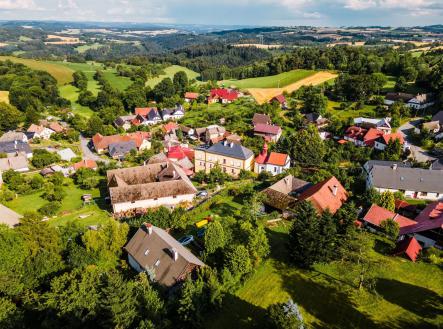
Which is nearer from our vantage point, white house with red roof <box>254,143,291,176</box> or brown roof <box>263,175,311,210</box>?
brown roof <box>263,175,311,210</box>

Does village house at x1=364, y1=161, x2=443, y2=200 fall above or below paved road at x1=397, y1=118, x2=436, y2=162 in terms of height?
above

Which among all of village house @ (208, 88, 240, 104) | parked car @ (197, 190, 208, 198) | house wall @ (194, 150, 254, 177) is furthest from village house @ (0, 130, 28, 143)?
village house @ (208, 88, 240, 104)

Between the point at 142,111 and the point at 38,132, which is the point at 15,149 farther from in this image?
the point at 142,111

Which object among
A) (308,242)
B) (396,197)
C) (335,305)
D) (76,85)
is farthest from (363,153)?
(76,85)

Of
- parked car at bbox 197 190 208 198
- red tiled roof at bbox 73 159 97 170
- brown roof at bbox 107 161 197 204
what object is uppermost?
brown roof at bbox 107 161 197 204

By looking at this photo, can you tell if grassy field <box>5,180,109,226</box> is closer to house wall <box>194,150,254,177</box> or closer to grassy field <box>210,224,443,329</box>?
house wall <box>194,150,254,177</box>

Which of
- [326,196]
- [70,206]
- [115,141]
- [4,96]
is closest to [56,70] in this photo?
[4,96]

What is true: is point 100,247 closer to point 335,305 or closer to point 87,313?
point 87,313
